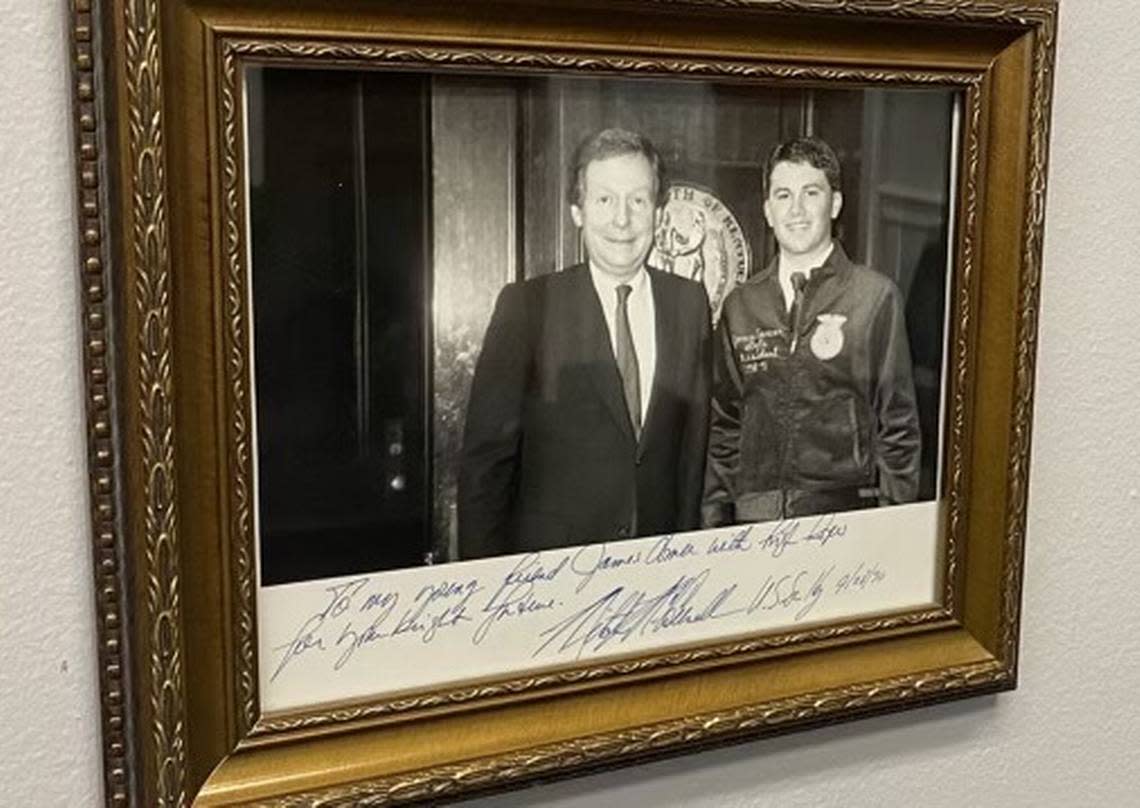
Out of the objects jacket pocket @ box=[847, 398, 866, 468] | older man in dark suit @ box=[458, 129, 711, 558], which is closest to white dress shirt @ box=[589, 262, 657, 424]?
older man in dark suit @ box=[458, 129, 711, 558]

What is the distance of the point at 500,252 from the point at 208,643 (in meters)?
0.19

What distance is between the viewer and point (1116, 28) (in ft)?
2.42

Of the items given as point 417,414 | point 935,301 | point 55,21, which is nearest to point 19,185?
point 55,21

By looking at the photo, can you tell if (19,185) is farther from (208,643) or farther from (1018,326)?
(1018,326)

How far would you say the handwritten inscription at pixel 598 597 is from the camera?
599 mm

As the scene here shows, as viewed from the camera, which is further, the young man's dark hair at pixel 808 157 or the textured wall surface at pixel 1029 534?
the young man's dark hair at pixel 808 157

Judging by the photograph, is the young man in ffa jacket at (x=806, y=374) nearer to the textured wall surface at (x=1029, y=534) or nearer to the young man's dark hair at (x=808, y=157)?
the young man's dark hair at (x=808, y=157)

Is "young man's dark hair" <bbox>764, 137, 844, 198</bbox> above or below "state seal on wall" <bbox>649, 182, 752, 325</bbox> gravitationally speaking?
above

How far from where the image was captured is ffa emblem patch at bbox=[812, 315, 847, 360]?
679 millimetres

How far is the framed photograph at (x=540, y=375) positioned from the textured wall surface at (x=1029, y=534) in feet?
0.06

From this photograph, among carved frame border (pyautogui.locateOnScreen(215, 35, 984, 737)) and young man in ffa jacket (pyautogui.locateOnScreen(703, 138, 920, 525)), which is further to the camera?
young man in ffa jacket (pyautogui.locateOnScreen(703, 138, 920, 525))

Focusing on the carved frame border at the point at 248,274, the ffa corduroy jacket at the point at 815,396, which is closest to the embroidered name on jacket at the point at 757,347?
the ffa corduroy jacket at the point at 815,396
